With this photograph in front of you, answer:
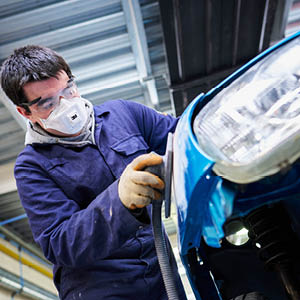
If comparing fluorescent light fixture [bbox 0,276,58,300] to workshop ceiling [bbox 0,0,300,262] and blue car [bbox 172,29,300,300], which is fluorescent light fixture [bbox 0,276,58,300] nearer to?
workshop ceiling [bbox 0,0,300,262]

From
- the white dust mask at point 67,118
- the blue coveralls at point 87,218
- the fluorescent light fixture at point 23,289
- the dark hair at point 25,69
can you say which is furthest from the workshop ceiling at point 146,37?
the fluorescent light fixture at point 23,289

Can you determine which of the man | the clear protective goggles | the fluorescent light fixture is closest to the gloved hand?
the man

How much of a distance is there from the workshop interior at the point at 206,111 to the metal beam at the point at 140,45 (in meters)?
0.01

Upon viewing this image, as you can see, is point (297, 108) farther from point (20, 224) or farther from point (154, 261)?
point (20, 224)

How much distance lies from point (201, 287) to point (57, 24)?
227 cm

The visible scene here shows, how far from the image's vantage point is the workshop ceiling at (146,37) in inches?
87.3

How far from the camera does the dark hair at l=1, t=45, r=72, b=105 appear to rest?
128 centimetres

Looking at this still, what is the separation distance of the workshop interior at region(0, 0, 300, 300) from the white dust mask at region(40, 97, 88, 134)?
0.56m

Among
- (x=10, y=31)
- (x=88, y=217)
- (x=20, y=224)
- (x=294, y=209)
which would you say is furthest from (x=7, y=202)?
(x=294, y=209)

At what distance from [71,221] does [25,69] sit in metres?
0.72

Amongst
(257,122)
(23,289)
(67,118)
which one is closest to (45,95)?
(67,118)

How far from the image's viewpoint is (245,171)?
58 cm

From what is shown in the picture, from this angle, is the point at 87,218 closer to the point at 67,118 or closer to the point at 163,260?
the point at 163,260

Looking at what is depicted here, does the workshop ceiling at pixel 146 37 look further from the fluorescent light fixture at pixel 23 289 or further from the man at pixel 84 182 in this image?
the fluorescent light fixture at pixel 23 289
